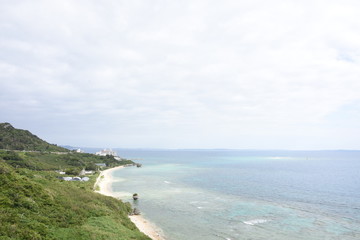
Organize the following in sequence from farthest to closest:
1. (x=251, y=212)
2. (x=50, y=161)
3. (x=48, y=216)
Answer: (x=50, y=161)
(x=251, y=212)
(x=48, y=216)

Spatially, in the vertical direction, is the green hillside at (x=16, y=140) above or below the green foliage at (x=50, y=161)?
above

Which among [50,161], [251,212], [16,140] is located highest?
[16,140]

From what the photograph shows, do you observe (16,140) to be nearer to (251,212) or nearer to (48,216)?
(48,216)

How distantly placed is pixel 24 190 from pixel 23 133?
154360 mm

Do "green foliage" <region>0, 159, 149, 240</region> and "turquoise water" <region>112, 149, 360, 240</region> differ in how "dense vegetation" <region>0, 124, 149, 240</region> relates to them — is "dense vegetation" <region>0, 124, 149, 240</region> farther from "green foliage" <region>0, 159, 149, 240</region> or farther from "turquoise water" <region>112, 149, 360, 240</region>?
"turquoise water" <region>112, 149, 360, 240</region>

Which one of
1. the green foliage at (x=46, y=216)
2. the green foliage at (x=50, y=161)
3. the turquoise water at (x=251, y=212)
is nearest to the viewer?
the green foliage at (x=46, y=216)

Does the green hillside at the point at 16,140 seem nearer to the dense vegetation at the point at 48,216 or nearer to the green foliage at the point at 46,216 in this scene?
the dense vegetation at the point at 48,216

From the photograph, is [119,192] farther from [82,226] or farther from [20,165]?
[82,226]

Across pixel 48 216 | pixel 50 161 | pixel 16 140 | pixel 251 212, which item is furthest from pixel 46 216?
pixel 16 140

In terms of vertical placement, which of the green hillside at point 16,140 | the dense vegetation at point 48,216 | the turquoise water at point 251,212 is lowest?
the turquoise water at point 251,212

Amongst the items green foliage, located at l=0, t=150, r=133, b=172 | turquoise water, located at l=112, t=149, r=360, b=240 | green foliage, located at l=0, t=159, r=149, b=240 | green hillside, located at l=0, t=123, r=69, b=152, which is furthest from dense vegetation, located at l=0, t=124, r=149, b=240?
green hillside, located at l=0, t=123, r=69, b=152

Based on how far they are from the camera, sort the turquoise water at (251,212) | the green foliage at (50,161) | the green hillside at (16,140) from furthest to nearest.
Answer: the green hillside at (16,140), the green foliage at (50,161), the turquoise water at (251,212)

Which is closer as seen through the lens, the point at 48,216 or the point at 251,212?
the point at 48,216

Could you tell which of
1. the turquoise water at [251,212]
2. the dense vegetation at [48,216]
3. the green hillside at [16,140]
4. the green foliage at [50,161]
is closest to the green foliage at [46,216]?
the dense vegetation at [48,216]
